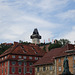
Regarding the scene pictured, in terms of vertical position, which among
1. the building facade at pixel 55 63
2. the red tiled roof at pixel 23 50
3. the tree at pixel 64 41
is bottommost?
the building facade at pixel 55 63

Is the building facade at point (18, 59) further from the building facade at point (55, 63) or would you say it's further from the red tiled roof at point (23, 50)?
the building facade at point (55, 63)

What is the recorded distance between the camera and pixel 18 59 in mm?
82125

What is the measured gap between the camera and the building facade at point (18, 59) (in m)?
81.5

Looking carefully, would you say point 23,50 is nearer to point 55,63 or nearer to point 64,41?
point 55,63

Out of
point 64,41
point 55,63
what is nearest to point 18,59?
point 55,63

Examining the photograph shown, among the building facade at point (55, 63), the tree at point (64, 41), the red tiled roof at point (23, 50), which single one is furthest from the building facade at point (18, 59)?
the tree at point (64, 41)

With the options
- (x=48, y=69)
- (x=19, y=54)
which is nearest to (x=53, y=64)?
(x=48, y=69)

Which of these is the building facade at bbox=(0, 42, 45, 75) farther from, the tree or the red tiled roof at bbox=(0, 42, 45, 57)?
the tree

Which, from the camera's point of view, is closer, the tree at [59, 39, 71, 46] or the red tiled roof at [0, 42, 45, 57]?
the red tiled roof at [0, 42, 45, 57]

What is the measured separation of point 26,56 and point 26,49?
376 cm

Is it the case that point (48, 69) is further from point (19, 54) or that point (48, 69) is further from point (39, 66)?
point (19, 54)

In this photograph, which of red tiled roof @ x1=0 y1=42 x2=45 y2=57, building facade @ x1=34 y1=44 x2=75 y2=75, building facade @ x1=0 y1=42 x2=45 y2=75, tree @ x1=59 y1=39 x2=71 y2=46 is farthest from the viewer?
tree @ x1=59 y1=39 x2=71 y2=46

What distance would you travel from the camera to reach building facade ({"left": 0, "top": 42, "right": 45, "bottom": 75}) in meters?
81.5

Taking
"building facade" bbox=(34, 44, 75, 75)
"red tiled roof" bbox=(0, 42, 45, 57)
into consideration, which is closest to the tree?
"red tiled roof" bbox=(0, 42, 45, 57)
